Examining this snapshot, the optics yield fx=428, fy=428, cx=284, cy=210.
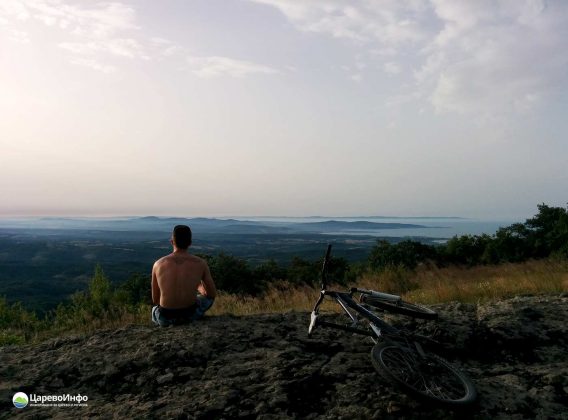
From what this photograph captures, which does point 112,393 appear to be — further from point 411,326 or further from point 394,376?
point 411,326

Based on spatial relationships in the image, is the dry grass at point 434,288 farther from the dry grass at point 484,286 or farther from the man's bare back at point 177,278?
the man's bare back at point 177,278

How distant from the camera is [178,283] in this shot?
6332mm

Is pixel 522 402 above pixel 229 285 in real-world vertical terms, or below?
above

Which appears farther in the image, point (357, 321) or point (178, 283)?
point (178, 283)

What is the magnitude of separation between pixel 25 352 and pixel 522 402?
6287mm

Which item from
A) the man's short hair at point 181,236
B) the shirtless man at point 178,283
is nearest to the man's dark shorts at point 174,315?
the shirtless man at point 178,283

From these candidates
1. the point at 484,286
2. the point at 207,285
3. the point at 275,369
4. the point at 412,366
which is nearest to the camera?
the point at 412,366

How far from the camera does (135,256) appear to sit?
166 meters

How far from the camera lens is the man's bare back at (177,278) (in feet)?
20.8

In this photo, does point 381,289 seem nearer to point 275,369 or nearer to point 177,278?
point 177,278

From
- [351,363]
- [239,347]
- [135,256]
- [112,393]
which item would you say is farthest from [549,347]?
[135,256]

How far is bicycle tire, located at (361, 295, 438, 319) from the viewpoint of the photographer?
5.18m

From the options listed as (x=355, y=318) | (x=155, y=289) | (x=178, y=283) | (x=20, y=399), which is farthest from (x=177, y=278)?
(x=355, y=318)

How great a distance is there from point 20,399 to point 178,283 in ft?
7.71
